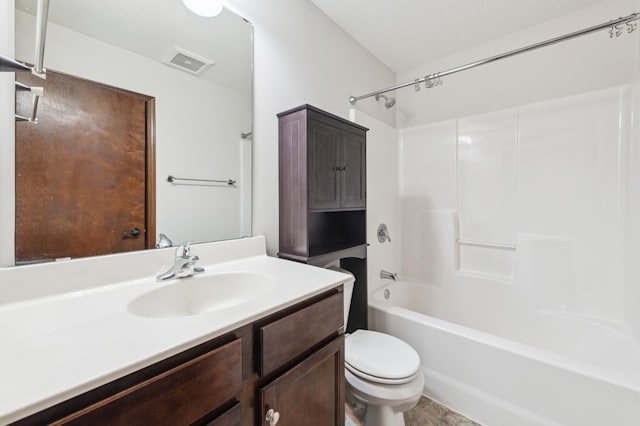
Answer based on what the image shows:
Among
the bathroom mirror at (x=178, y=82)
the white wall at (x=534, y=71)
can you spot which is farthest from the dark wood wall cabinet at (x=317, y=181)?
the white wall at (x=534, y=71)

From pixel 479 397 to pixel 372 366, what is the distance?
69 centimetres

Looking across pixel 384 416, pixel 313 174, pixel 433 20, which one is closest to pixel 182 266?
pixel 313 174

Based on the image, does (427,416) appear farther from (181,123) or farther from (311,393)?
(181,123)

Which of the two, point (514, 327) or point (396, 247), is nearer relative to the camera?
point (514, 327)

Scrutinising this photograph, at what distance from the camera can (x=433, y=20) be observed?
1805 mm

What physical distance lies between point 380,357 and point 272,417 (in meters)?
0.72

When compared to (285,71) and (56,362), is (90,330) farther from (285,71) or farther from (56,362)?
(285,71)

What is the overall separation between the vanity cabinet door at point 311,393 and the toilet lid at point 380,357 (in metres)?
0.28

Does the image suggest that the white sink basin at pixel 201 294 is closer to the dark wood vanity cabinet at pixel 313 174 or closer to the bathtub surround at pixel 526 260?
the dark wood vanity cabinet at pixel 313 174

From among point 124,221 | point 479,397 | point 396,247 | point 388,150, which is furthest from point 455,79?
point 124,221

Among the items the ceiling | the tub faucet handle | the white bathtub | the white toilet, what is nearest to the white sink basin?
the white toilet

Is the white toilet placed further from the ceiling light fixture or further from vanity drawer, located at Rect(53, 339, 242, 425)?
the ceiling light fixture

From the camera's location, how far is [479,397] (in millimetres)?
1385

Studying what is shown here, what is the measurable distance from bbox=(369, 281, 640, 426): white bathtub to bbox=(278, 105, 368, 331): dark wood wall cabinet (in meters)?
0.58
